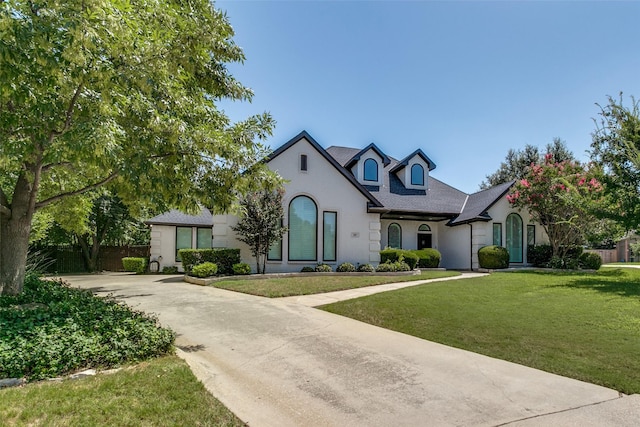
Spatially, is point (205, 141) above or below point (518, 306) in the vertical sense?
above

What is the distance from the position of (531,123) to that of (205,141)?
18139 mm

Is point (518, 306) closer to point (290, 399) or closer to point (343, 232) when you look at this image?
point (290, 399)

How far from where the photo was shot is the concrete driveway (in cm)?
386

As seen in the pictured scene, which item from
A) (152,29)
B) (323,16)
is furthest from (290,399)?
(323,16)

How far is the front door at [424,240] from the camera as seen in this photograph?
23.1 metres

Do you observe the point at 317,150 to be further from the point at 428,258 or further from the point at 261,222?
the point at 428,258

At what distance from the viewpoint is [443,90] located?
1538 centimetres

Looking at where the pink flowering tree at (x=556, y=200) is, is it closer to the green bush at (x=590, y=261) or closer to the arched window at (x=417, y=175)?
the green bush at (x=590, y=261)

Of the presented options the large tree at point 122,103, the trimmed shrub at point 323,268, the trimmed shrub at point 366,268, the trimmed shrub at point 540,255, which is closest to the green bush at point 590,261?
the trimmed shrub at point 540,255

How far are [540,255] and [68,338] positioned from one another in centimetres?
2286

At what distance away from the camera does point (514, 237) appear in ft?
71.0

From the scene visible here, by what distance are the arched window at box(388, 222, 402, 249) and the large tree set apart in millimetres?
15777

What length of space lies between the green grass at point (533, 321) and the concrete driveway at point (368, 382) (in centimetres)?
52

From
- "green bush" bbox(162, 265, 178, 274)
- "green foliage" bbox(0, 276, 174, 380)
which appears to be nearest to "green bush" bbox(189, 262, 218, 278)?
"green bush" bbox(162, 265, 178, 274)
